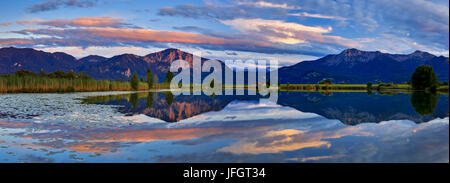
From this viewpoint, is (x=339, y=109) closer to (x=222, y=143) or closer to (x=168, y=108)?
(x=168, y=108)

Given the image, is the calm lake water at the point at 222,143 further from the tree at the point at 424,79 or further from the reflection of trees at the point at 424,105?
the tree at the point at 424,79

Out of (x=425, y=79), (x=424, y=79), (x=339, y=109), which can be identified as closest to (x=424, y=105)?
(x=339, y=109)

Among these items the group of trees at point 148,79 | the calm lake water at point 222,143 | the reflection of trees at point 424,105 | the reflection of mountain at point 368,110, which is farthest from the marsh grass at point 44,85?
the reflection of trees at point 424,105

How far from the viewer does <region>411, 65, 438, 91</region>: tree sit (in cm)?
7734

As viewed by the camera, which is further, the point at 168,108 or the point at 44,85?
the point at 44,85

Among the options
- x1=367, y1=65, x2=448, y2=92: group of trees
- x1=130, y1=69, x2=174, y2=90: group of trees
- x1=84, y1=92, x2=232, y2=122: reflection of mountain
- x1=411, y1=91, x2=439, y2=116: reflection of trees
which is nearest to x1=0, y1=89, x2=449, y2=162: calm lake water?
x1=84, y1=92, x2=232, y2=122: reflection of mountain

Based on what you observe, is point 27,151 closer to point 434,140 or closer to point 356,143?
point 356,143

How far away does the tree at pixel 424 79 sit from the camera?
254ft

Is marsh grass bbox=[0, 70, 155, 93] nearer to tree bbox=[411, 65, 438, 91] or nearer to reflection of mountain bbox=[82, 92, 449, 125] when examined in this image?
reflection of mountain bbox=[82, 92, 449, 125]

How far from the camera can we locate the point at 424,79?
Result: 80562 mm

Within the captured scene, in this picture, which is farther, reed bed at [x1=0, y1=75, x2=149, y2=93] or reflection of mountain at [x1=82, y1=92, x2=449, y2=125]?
reed bed at [x1=0, y1=75, x2=149, y2=93]
